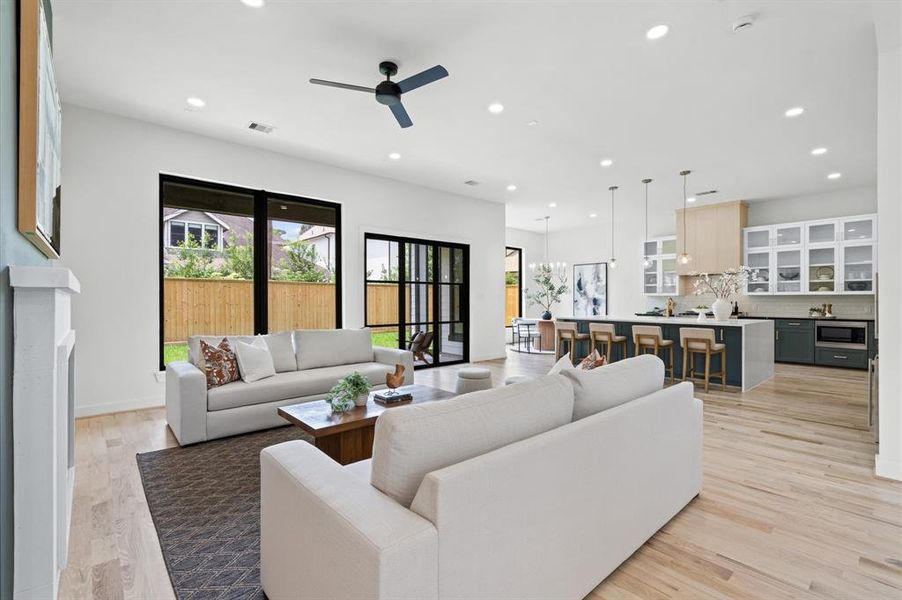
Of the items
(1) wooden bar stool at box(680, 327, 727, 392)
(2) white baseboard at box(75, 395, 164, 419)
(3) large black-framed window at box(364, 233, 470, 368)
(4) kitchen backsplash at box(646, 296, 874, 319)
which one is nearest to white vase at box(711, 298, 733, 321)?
(1) wooden bar stool at box(680, 327, 727, 392)

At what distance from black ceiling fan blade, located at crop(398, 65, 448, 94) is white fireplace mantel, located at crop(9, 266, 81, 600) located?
252cm

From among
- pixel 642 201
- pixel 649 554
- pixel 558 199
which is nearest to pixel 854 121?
pixel 642 201

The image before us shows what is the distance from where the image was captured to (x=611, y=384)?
79.5 inches

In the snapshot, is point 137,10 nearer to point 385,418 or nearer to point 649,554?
point 385,418

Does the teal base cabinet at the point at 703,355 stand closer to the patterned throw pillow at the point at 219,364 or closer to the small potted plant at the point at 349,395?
the small potted plant at the point at 349,395

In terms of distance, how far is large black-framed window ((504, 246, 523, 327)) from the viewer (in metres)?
11.6

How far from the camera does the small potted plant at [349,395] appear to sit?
3.06 metres

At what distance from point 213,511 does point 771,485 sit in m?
3.32

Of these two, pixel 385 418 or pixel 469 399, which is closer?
pixel 385 418

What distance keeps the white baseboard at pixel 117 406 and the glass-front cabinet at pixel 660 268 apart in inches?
345

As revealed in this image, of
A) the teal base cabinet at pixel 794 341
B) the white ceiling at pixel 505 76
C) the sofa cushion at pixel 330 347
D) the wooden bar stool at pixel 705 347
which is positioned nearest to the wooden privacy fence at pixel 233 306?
the sofa cushion at pixel 330 347


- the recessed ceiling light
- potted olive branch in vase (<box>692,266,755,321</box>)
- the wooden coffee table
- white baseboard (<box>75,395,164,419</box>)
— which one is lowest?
white baseboard (<box>75,395,164,419</box>)

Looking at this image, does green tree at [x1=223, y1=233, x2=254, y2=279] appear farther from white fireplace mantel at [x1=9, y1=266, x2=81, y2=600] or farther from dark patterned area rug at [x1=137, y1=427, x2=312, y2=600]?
white fireplace mantel at [x1=9, y1=266, x2=81, y2=600]

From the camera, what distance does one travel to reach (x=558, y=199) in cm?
820
